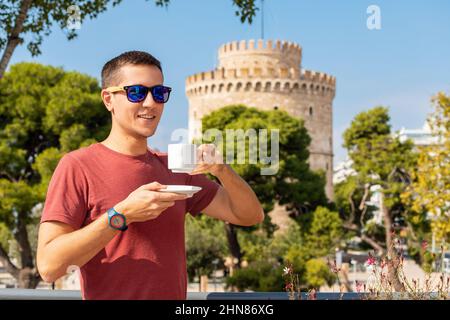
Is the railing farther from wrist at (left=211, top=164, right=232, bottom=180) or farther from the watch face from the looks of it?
the watch face

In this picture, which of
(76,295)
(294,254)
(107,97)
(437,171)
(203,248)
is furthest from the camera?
(203,248)

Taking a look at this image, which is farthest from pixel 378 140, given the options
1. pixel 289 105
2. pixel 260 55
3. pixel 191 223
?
pixel 260 55

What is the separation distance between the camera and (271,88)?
4431 centimetres

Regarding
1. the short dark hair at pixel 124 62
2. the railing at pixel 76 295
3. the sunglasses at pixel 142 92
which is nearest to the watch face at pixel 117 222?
the sunglasses at pixel 142 92

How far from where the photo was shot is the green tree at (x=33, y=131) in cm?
2020

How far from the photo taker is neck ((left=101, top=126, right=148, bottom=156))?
2572 mm

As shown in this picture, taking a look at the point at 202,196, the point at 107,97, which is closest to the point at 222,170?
the point at 202,196

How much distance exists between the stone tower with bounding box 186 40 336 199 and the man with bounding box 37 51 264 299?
40.0 m

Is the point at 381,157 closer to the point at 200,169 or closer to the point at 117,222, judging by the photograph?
the point at 200,169

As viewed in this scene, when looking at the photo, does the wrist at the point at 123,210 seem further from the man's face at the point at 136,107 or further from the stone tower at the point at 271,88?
the stone tower at the point at 271,88

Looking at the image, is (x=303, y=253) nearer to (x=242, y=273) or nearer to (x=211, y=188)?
(x=242, y=273)

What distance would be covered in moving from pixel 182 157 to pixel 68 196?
1.50ft

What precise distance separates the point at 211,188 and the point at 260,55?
4463cm

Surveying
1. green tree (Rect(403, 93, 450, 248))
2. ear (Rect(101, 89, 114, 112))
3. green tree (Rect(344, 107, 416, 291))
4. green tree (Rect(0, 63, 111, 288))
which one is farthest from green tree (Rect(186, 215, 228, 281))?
ear (Rect(101, 89, 114, 112))
